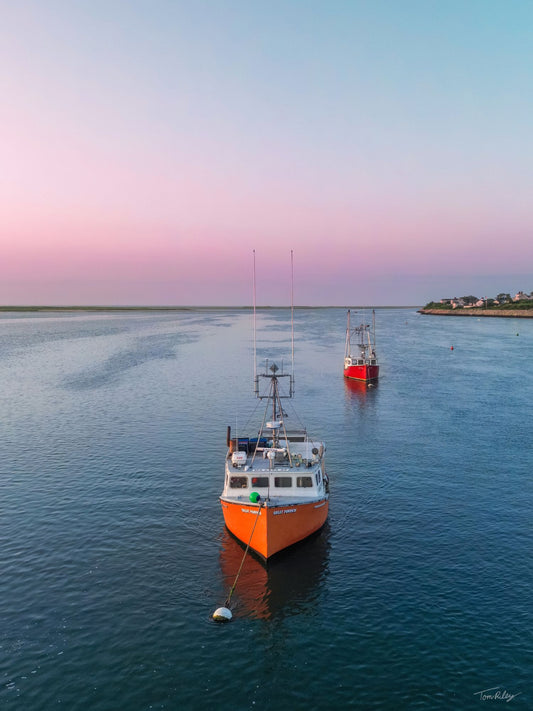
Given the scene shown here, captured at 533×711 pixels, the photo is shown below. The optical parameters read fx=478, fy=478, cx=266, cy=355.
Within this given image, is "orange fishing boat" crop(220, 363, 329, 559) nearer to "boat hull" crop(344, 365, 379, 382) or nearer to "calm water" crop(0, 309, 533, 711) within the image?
"calm water" crop(0, 309, 533, 711)

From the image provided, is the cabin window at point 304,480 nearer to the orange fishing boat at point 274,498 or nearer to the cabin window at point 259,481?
the orange fishing boat at point 274,498

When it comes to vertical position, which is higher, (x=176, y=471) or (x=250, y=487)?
(x=250, y=487)

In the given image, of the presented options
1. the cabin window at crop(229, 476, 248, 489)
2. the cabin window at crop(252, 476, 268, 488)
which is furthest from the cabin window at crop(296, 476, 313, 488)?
the cabin window at crop(229, 476, 248, 489)

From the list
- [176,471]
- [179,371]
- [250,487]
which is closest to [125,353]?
[179,371]

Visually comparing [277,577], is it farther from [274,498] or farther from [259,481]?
[259,481]

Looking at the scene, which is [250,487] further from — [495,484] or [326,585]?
[495,484]

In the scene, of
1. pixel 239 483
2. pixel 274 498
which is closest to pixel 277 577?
pixel 274 498
